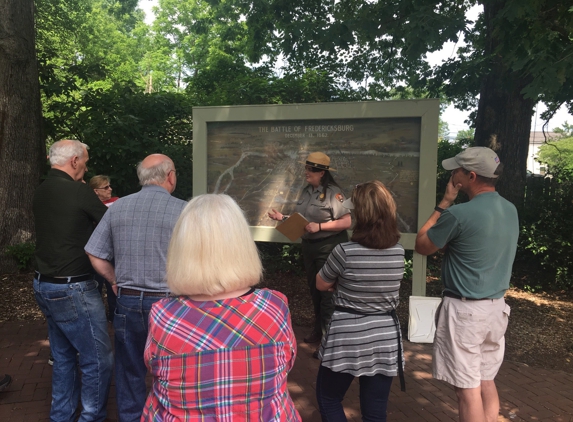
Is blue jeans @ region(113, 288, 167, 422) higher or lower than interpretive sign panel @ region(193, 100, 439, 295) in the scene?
lower

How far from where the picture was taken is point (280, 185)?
5.83 meters

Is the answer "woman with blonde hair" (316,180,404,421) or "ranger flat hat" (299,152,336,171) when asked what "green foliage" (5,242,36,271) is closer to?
"ranger flat hat" (299,152,336,171)

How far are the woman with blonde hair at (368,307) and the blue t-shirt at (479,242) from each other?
0.35 metres

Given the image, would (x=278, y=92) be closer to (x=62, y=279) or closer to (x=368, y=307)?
(x=62, y=279)

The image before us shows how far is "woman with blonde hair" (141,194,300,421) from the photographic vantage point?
1.55m

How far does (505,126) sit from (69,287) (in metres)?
7.17

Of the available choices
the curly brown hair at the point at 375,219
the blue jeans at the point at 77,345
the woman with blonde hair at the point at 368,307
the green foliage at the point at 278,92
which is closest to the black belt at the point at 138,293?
the blue jeans at the point at 77,345

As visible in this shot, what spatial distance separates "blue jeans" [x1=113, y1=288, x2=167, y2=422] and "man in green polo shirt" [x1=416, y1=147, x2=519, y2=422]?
1757mm

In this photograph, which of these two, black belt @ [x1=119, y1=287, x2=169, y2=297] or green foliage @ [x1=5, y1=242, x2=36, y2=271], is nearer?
black belt @ [x1=119, y1=287, x2=169, y2=297]

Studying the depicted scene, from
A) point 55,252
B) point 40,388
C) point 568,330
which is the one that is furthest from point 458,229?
point 568,330

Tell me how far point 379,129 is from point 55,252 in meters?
3.54

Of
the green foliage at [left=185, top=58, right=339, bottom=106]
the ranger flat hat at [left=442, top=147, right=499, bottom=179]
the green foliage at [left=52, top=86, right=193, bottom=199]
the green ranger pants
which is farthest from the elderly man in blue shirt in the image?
the green foliage at [left=185, top=58, right=339, bottom=106]

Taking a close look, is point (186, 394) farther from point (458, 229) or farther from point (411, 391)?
point (411, 391)

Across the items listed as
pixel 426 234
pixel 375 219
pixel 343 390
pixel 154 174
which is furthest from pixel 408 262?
pixel 154 174
